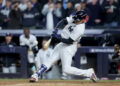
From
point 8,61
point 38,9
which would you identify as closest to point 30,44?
point 8,61

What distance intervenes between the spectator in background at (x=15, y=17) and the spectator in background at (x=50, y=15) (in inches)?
32.7

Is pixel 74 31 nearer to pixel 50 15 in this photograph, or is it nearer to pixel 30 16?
pixel 50 15

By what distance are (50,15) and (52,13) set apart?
0.34ft

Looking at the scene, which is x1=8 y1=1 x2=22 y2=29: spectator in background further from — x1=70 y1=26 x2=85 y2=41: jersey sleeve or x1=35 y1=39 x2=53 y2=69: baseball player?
x1=70 y1=26 x2=85 y2=41: jersey sleeve

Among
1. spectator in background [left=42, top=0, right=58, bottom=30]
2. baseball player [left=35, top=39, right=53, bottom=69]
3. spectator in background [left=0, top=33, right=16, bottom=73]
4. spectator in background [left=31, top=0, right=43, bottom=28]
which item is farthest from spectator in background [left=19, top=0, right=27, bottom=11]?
baseball player [left=35, top=39, right=53, bottom=69]

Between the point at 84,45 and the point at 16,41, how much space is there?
7.35 ft

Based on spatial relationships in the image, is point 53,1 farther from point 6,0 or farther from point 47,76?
point 47,76

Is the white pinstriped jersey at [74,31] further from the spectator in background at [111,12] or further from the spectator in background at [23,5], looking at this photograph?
→ the spectator in background at [23,5]

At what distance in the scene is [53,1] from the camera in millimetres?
13062

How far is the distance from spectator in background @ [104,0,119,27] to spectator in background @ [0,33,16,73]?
3125 mm

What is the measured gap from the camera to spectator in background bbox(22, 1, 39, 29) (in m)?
12.6

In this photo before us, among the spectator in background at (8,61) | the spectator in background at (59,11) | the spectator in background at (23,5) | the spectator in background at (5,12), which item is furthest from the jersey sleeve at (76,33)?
the spectator in background at (5,12)

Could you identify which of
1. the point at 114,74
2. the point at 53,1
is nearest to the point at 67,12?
the point at 53,1

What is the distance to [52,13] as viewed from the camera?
41.0 ft
